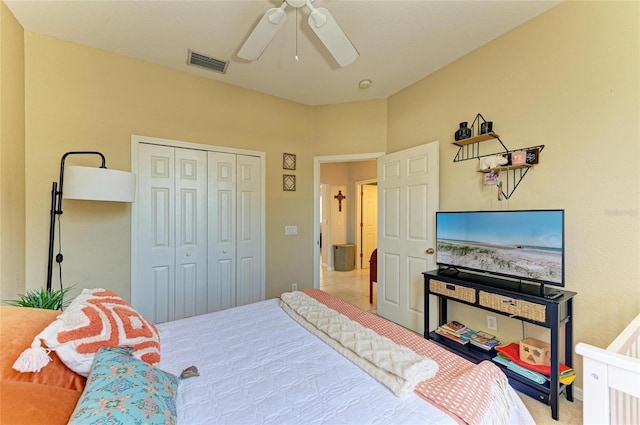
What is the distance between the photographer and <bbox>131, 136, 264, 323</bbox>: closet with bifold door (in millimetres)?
2721

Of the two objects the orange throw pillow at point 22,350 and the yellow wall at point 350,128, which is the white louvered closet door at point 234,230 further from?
the orange throw pillow at point 22,350

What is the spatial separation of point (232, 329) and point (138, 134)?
2146mm

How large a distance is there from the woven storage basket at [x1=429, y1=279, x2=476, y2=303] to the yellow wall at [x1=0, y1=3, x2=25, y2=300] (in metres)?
3.17

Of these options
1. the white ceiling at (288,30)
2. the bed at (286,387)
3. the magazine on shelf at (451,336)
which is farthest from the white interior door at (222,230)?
the magazine on shelf at (451,336)

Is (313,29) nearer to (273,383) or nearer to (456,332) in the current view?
(273,383)

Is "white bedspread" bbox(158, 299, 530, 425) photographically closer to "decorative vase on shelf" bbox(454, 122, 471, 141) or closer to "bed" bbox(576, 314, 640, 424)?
"bed" bbox(576, 314, 640, 424)

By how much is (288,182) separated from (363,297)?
217 centimetres

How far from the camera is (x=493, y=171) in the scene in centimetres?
236

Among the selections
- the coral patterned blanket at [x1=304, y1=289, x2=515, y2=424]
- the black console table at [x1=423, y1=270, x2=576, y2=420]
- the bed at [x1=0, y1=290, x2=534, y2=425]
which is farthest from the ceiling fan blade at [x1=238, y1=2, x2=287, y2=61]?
the black console table at [x1=423, y1=270, x2=576, y2=420]

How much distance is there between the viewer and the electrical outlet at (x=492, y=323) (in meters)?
2.37

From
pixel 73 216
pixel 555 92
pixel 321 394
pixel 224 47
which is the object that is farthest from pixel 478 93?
pixel 73 216

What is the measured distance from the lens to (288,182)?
3.63m

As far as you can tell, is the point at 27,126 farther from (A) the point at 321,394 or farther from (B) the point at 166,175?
(A) the point at 321,394

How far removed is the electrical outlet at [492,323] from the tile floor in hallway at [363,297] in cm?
53
